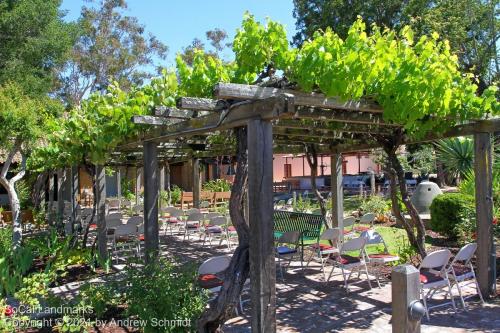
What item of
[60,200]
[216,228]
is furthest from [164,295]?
[60,200]

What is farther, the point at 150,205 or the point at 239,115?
the point at 150,205

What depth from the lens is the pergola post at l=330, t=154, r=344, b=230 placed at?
8.38m

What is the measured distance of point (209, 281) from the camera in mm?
5160

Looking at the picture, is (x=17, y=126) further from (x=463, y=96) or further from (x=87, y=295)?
(x=463, y=96)

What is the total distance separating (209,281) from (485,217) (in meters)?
3.35

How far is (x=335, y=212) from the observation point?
842 centimetres

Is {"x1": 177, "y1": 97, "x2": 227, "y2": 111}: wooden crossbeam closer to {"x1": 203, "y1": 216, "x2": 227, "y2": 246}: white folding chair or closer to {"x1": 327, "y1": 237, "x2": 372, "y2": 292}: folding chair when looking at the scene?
{"x1": 327, "y1": 237, "x2": 372, "y2": 292}: folding chair

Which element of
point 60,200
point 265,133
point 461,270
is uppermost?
point 265,133

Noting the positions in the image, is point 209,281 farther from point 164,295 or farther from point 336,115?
point 336,115

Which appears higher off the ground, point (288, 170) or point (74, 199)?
point (288, 170)

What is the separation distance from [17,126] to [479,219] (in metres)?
6.50

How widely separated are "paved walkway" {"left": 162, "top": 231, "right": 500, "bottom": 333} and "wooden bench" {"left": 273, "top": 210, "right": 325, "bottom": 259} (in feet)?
5.26

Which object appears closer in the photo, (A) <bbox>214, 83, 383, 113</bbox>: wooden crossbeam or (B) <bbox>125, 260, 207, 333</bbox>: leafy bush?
(A) <bbox>214, 83, 383, 113</bbox>: wooden crossbeam

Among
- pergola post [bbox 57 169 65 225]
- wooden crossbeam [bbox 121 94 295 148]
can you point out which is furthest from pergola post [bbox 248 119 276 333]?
pergola post [bbox 57 169 65 225]
